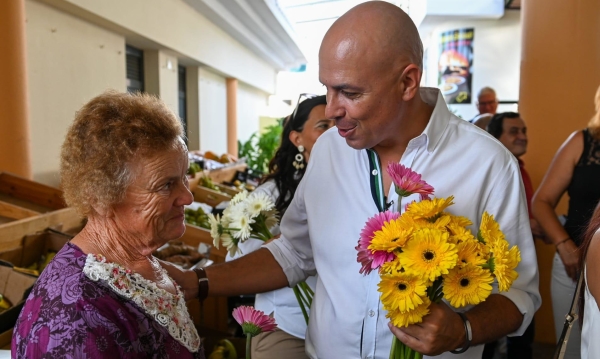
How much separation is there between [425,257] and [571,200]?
7.16 ft

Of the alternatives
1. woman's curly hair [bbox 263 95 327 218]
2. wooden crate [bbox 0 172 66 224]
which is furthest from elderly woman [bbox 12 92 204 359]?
wooden crate [bbox 0 172 66 224]

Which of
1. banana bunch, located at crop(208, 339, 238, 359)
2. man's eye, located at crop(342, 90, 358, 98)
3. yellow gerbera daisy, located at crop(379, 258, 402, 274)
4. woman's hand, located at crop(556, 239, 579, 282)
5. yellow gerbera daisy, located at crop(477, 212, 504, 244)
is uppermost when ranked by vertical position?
man's eye, located at crop(342, 90, 358, 98)

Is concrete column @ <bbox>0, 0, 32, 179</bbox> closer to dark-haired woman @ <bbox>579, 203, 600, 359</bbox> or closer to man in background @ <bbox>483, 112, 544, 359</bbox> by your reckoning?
man in background @ <bbox>483, 112, 544, 359</bbox>

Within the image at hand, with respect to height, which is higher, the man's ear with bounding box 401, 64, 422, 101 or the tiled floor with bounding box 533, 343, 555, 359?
the man's ear with bounding box 401, 64, 422, 101

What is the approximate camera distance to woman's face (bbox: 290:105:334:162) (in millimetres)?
2652

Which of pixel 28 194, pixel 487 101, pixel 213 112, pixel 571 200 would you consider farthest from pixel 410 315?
pixel 213 112

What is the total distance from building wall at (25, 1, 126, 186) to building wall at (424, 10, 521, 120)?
7.69 metres

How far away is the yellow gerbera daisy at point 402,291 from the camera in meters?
0.94

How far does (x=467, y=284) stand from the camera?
0.97 m

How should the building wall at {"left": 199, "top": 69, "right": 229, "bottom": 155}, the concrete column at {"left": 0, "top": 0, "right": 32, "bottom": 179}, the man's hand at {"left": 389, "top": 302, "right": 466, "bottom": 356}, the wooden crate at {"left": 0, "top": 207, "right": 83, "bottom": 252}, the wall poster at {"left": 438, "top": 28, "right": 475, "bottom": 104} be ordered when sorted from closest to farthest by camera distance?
the man's hand at {"left": 389, "top": 302, "right": 466, "bottom": 356} < the wooden crate at {"left": 0, "top": 207, "right": 83, "bottom": 252} < the concrete column at {"left": 0, "top": 0, "right": 32, "bottom": 179} < the building wall at {"left": 199, "top": 69, "right": 229, "bottom": 155} < the wall poster at {"left": 438, "top": 28, "right": 475, "bottom": 104}

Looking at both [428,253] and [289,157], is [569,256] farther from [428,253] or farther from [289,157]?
[428,253]

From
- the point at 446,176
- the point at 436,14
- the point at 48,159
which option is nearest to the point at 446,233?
the point at 446,176

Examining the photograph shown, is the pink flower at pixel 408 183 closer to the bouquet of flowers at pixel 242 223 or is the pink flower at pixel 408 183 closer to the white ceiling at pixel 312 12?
the bouquet of flowers at pixel 242 223

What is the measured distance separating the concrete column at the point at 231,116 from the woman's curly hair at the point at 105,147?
11.5 m
